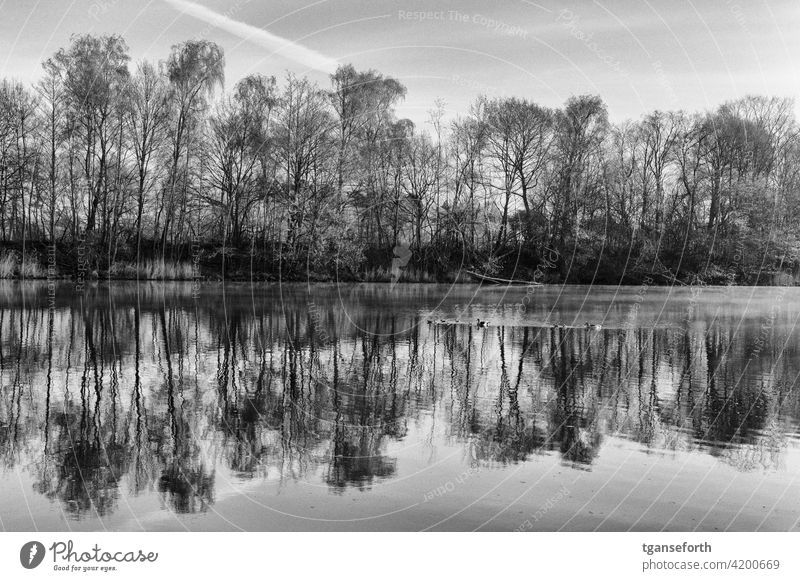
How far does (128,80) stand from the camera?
3603 centimetres

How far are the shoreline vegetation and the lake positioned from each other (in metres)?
19.0

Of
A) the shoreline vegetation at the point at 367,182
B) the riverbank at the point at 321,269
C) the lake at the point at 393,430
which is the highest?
the shoreline vegetation at the point at 367,182

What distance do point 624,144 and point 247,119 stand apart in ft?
65.4

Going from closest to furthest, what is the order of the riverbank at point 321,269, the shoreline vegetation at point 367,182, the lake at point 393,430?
the lake at point 393,430
the shoreline vegetation at point 367,182
the riverbank at point 321,269

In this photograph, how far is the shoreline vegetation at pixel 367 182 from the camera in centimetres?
3375

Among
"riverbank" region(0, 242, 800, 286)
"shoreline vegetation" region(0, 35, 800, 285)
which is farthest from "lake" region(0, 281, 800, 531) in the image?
"riverbank" region(0, 242, 800, 286)

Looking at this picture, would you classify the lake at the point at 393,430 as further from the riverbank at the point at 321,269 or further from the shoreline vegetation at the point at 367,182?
the riverbank at the point at 321,269

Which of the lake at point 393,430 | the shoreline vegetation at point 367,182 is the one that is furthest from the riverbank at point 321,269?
the lake at point 393,430

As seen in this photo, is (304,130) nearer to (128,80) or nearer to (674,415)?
(128,80)

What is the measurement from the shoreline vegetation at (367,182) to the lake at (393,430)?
19032 millimetres

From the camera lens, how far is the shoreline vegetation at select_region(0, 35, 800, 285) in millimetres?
33750

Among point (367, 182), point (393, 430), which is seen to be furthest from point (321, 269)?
point (393, 430)

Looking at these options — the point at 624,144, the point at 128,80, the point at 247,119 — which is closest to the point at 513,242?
the point at 624,144

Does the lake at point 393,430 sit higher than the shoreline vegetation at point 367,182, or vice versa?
the shoreline vegetation at point 367,182
